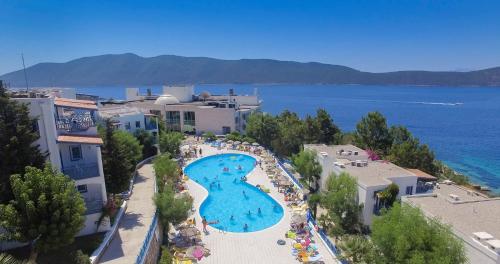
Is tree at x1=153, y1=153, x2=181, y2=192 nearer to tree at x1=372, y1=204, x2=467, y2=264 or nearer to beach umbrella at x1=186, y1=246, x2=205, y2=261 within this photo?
beach umbrella at x1=186, y1=246, x2=205, y2=261

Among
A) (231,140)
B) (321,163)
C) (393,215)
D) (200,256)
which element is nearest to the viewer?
(393,215)

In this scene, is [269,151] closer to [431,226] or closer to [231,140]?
[231,140]

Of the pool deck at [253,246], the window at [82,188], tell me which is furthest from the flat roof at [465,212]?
the window at [82,188]

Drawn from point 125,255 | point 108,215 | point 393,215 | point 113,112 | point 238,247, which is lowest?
point 238,247

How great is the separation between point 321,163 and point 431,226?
1506cm

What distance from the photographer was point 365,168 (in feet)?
83.1

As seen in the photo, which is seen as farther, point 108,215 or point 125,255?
point 108,215

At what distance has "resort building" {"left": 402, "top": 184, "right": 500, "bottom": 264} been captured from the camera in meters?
13.8

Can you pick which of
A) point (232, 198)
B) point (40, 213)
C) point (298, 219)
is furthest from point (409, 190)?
point (40, 213)

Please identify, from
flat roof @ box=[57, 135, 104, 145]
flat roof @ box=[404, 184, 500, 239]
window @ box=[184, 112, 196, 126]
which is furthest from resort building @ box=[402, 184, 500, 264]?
window @ box=[184, 112, 196, 126]

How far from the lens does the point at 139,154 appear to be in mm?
30000

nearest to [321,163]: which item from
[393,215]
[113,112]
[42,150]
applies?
[393,215]

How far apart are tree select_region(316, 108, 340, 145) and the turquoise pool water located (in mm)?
10304

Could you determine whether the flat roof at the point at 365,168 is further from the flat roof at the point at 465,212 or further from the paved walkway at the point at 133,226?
the paved walkway at the point at 133,226
